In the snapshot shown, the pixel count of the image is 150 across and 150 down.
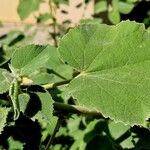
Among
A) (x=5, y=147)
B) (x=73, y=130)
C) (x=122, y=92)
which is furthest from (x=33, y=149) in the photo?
(x=73, y=130)

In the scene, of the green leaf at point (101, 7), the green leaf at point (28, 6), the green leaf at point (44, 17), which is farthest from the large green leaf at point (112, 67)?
the green leaf at point (44, 17)

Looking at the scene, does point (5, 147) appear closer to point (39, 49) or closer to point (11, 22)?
point (39, 49)

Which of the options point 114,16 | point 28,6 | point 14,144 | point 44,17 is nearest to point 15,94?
point 14,144

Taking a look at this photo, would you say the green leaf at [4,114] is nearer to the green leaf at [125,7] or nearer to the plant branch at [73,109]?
the plant branch at [73,109]

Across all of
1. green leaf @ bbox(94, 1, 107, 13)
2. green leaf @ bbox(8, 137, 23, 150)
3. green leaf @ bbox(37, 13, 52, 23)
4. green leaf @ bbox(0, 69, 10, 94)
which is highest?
green leaf @ bbox(0, 69, 10, 94)

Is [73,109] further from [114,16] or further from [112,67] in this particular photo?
[114,16]

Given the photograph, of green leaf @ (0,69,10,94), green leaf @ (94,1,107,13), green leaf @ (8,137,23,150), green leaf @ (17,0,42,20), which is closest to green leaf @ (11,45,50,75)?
green leaf @ (0,69,10,94)

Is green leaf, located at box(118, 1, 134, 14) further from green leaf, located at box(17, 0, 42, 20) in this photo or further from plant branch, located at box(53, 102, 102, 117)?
plant branch, located at box(53, 102, 102, 117)
